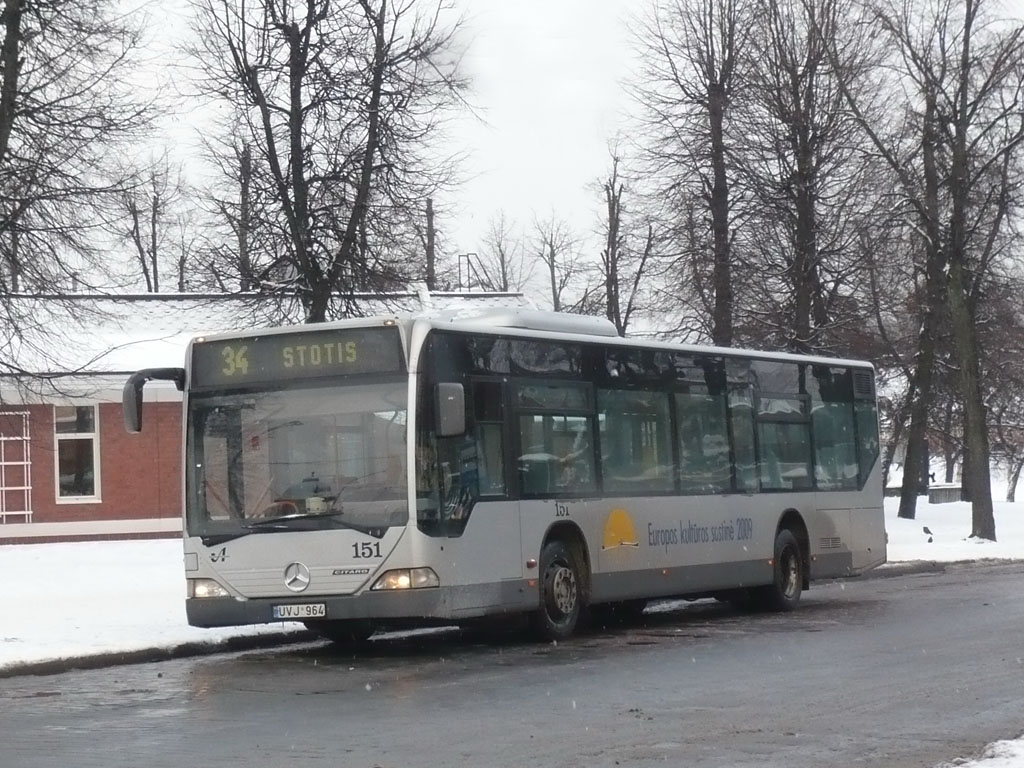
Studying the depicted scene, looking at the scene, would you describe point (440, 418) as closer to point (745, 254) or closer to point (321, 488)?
point (321, 488)

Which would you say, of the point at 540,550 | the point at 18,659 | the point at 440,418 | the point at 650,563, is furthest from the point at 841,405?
the point at 18,659

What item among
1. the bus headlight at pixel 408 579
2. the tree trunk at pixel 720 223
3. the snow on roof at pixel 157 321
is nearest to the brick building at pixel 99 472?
the snow on roof at pixel 157 321

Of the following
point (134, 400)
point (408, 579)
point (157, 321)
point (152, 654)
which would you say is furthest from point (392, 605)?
point (157, 321)

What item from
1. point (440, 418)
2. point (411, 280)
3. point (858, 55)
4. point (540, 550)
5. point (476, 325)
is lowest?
point (540, 550)

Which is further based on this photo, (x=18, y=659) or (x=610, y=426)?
(x=610, y=426)

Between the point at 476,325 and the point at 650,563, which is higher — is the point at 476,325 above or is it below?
above

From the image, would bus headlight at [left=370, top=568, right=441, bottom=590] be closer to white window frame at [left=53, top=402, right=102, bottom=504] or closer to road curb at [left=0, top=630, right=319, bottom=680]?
road curb at [left=0, top=630, right=319, bottom=680]

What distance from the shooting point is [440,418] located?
45.0ft

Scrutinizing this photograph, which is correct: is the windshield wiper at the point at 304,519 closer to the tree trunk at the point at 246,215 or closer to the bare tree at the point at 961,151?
the tree trunk at the point at 246,215

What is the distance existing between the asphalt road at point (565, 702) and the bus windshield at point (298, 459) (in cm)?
132

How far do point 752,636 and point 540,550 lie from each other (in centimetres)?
235

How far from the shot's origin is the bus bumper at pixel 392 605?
1373 centimetres

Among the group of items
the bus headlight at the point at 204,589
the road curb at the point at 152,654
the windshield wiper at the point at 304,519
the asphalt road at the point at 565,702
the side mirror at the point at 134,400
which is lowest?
the asphalt road at the point at 565,702

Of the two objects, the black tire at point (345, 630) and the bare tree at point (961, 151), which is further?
the bare tree at point (961, 151)
